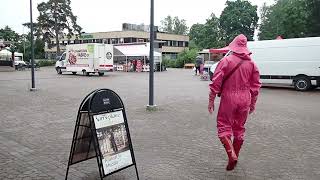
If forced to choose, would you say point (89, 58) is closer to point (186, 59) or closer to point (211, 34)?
point (186, 59)

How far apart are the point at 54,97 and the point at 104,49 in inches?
747

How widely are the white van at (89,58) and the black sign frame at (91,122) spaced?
2881 cm

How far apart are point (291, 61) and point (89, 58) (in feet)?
61.9

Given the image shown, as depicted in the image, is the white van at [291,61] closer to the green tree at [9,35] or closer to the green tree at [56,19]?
the green tree at [56,19]

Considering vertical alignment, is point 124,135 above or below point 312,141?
above

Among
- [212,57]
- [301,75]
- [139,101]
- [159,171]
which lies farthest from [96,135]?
[212,57]

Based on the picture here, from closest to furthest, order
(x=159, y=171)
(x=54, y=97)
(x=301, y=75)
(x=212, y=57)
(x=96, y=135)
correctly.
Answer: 1. (x=96, y=135)
2. (x=159, y=171)
3. (x=54, y=97)
4. (x=301, y=75)
5. (x=212, y=57)

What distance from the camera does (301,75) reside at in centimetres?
1969

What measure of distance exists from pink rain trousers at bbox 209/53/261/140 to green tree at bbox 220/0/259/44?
70260 mm

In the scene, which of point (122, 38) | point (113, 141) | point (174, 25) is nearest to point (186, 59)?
point (122, 38)

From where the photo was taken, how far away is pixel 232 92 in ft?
18.5

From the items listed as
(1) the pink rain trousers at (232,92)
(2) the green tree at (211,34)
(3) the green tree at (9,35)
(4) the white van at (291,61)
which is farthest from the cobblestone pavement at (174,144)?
(3) the green tree at (9,35)

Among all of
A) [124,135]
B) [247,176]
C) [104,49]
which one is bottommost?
[247,176]

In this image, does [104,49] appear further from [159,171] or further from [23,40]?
[23,40]
